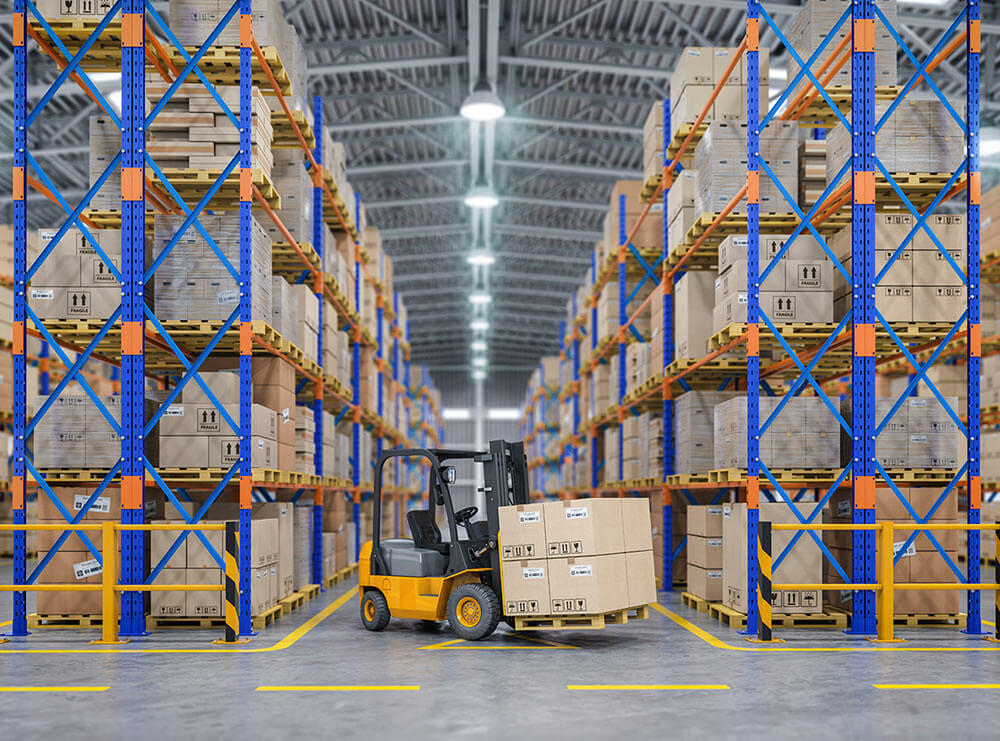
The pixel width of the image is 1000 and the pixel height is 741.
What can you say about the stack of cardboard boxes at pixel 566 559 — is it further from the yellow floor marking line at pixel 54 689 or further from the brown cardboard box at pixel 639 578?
the yellow floor marking line at pixel 54 689

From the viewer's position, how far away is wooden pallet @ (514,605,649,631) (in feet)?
24.7

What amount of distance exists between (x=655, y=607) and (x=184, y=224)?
5.82m

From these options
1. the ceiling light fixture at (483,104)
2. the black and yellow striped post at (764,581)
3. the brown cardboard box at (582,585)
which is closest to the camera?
the brown cardboard box at (582,585)

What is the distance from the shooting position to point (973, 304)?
27.8 ft

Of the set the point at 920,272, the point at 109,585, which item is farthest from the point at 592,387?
the point at 109,585

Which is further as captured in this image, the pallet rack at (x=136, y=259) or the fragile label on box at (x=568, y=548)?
the pallet rack at (x=136, y=259)

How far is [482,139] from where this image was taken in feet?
71.8

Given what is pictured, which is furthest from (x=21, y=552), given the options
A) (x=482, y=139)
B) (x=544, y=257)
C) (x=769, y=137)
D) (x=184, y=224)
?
(x=544, y=257)

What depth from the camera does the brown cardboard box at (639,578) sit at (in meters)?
7.88

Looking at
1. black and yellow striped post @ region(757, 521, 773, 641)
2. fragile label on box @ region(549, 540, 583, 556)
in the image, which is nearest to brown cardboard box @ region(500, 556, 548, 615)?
fragile label on box @ region(549, 540, 583, 556)

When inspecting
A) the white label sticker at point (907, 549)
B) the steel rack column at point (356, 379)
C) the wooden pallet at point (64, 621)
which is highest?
the steel rack column at point (356, 379)

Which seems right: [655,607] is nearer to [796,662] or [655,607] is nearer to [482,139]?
[796,662]

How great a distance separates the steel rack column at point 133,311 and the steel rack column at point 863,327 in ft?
18.2

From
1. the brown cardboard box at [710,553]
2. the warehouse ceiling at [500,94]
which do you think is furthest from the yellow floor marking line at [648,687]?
the warehouse ceiling at [500,94]
